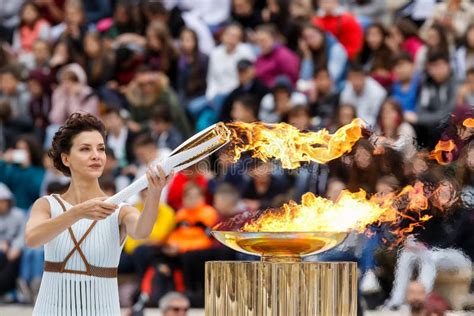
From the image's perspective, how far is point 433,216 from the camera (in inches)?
322

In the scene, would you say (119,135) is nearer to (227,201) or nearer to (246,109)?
(246,109)

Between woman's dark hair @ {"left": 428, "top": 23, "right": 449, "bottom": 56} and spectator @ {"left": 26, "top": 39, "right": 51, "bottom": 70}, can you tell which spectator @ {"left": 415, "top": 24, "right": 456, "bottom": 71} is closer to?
woman's dark hair @ {"left": 428, "top": 23, "right": 449, "bottom": 56}

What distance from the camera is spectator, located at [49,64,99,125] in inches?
526

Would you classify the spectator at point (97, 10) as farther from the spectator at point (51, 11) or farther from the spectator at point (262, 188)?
the spectator at point (262, 188)

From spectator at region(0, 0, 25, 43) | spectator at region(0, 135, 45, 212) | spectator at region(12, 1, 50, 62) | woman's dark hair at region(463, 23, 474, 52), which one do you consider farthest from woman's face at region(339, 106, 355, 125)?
spectator at region(0, 0, 25, 43)

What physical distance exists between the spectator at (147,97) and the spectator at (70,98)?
14.9 inches

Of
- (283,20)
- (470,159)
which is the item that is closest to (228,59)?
(283,20)

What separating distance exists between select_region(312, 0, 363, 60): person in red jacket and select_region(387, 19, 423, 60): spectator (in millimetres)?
342

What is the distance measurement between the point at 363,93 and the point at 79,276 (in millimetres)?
6432

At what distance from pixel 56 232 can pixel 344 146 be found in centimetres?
174

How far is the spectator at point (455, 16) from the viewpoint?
486 inches

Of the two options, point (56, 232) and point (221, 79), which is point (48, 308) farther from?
point (221, 79)

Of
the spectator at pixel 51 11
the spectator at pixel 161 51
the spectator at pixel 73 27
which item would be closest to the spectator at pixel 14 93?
the spectator at pixel 73 27

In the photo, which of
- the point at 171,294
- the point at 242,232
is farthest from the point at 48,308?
the point at 171,294
